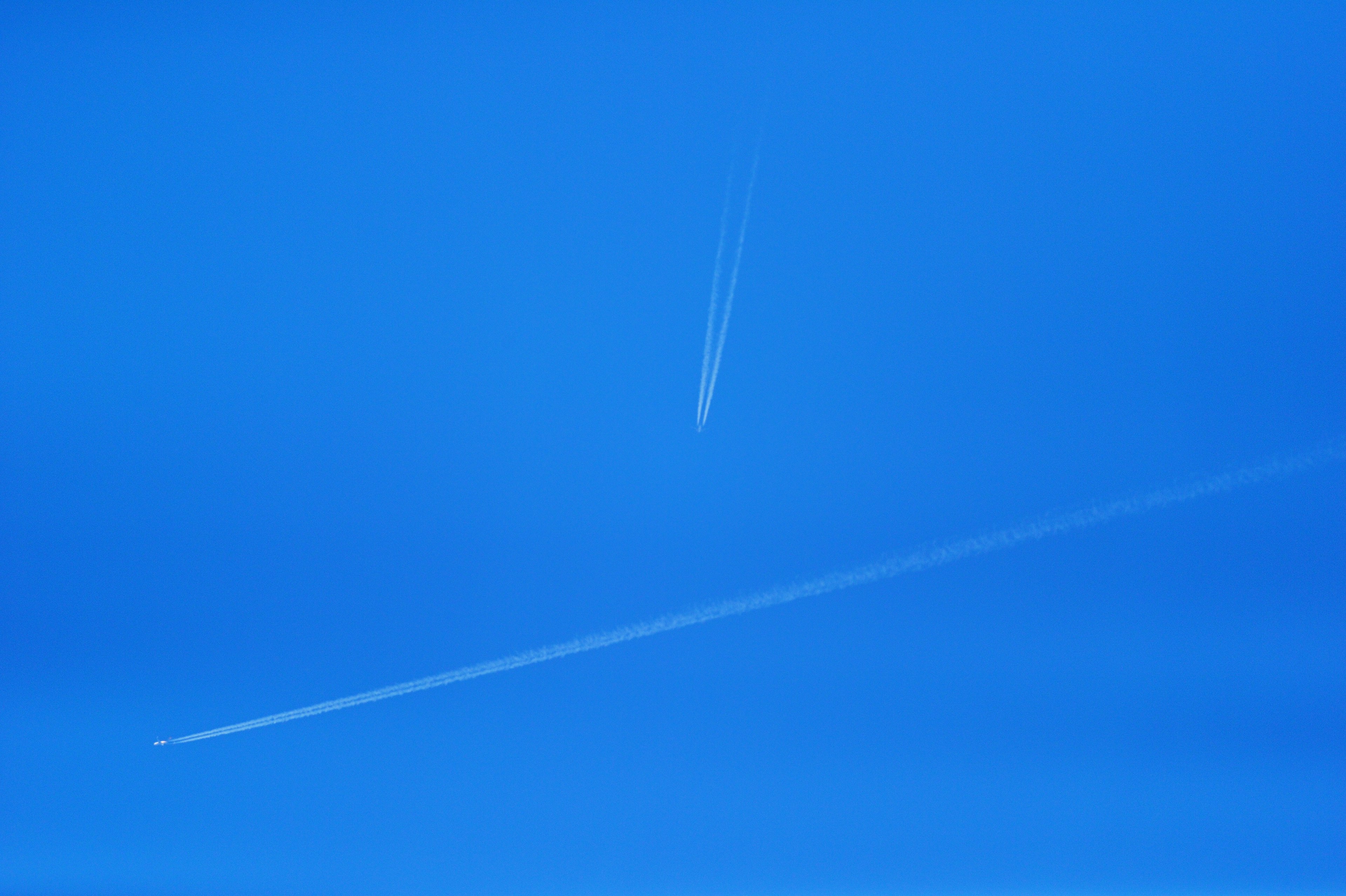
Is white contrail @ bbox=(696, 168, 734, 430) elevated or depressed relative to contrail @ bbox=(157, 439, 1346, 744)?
elevated

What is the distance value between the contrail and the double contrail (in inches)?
21.5

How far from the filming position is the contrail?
2.19 meters

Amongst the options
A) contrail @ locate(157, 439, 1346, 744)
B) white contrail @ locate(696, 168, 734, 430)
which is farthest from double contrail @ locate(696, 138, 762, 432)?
contrail @ locate(157, 439, 1346, 744)

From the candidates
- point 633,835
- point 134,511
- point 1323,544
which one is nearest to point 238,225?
point 134,511

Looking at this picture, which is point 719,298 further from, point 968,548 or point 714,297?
point 968,548

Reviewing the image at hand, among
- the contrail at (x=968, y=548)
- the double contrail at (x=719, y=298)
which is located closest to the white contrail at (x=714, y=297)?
the double contrail at (x=719, y=298)

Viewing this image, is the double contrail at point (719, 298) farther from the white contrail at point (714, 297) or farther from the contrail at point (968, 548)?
the contrail at point (968, 548)

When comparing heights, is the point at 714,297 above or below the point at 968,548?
above

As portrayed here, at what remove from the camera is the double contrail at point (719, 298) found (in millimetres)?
2211

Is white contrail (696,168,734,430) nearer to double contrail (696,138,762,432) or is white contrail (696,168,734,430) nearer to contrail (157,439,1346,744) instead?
double contrail (696,138,762,432)

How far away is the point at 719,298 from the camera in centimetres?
222

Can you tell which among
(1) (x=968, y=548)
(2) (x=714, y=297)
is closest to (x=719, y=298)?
(2) (x=714, y=297)

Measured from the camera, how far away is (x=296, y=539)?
7.45 feet

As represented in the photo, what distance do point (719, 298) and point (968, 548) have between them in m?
1.03
